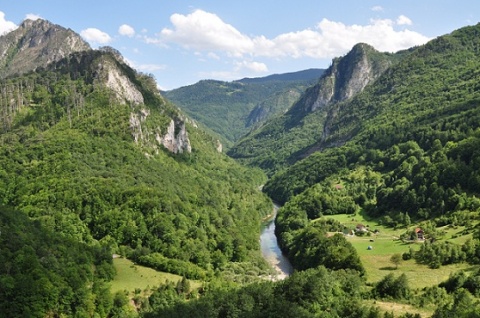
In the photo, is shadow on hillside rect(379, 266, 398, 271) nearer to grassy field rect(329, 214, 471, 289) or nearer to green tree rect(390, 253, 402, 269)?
grassy field rect(329, 214, 471, 289)

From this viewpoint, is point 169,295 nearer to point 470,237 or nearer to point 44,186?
point 44,186

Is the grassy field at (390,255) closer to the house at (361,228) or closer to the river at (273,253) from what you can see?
the house at (361,228)

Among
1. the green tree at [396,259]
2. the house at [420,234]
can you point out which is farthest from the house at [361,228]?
the green tree at [396,259]

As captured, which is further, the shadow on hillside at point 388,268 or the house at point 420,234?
the house at point 420,234

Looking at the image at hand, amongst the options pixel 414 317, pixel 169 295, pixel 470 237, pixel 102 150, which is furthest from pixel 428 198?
pixel 102 150

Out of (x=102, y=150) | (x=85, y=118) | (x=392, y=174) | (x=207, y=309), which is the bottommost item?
(x=207, y=309)
